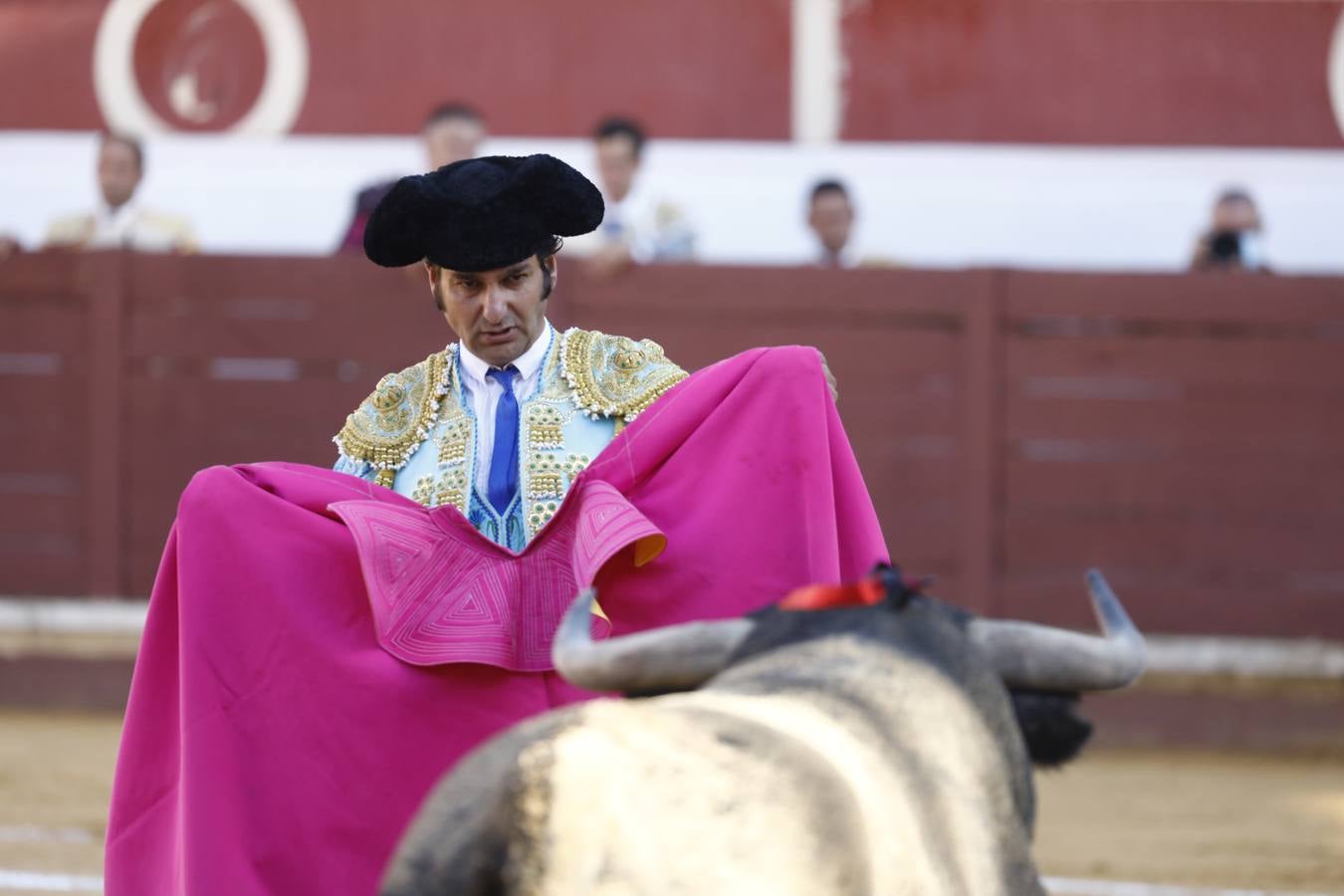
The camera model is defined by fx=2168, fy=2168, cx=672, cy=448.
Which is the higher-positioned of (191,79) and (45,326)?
(191,79)

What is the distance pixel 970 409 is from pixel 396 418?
402 centimetres

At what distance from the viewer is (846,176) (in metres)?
7.47

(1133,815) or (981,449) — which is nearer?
(1133,815)

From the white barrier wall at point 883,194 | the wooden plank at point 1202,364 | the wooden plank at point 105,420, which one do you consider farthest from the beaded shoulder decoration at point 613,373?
the wooden plank at point 105,420

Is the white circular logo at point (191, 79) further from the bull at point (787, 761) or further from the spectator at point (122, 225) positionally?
the bull at point (787, 761)

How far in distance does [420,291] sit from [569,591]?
170 inches

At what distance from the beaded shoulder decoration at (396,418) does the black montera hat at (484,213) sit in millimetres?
249

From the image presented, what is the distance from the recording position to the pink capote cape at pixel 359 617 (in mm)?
2539

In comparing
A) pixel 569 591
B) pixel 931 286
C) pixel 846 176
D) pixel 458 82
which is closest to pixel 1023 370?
pixel 931 286

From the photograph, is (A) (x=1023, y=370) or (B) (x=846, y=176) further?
(B) (x=846, y=176)

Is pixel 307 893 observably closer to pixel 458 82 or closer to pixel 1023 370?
pixel 1023 370

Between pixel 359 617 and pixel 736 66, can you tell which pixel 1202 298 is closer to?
pixel 736 66

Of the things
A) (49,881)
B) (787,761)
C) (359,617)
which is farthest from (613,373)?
(49,881)

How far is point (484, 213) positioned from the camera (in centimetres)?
281
